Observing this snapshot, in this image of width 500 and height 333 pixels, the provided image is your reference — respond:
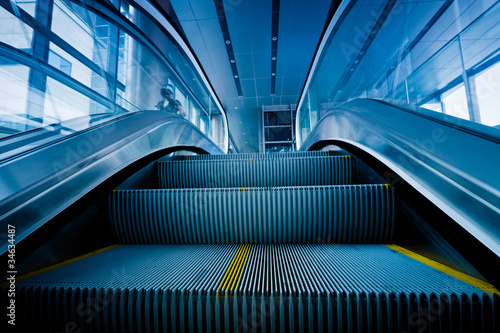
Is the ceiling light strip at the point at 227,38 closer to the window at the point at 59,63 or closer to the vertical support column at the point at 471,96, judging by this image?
the window at the point at 59,63

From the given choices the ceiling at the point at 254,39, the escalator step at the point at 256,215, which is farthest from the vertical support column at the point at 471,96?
the ceiling at the point at 254,39

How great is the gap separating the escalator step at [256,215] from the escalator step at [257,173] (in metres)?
0.71

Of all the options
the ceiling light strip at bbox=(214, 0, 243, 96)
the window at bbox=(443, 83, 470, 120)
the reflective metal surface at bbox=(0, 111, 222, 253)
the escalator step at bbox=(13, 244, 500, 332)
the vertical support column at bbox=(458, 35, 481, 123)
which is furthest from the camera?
the ceiling light strip at bbox=(214, 0, 243, 96)

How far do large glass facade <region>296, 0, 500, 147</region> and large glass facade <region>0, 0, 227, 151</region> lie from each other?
8.67 ft

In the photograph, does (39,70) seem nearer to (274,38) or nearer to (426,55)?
(426,55)

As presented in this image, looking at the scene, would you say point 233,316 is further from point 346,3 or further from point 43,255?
point 346,3

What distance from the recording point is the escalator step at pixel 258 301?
2.44ft

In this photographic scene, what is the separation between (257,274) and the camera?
3.08 ft

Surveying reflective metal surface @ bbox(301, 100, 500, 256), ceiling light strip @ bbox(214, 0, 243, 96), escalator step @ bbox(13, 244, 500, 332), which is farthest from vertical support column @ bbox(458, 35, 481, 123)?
ceiling light strip @ bbox(214, 0, 243, 96)

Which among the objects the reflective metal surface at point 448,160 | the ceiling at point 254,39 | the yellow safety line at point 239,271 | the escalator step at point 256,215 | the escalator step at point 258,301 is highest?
the ceiling at point 254,39

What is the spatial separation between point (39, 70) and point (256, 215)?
215 centimetres

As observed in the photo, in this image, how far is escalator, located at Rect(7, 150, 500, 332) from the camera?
76 centimetres

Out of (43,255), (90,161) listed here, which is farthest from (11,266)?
(90,161)

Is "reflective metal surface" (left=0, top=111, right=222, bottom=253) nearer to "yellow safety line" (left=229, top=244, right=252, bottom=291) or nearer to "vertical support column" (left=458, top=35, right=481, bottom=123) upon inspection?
"yellow safety line" (left=229, top=244, right=252, bottom=291)
